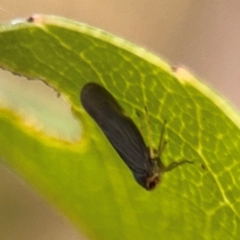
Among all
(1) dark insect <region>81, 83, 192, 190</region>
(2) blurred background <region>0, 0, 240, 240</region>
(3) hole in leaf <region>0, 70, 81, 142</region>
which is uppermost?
(2) blurred background <region>0, 0, 240, 240</region>

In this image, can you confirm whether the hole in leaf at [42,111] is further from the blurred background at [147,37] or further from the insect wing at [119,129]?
the blurred background at [147,37]

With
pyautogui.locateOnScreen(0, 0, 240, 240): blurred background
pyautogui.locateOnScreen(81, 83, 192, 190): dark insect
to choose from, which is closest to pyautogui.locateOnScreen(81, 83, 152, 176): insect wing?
pyautogui.locateOnScreen(81, 83, 192, 190): dark insect

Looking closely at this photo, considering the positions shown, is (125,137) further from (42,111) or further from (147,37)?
(147,37)

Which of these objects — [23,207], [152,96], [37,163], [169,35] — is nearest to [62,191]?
[37,163]

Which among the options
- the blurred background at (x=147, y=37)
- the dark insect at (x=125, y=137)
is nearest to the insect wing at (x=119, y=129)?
the dark insect at (x=125, y=137)

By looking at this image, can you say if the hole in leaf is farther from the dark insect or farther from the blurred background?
the blurred background
